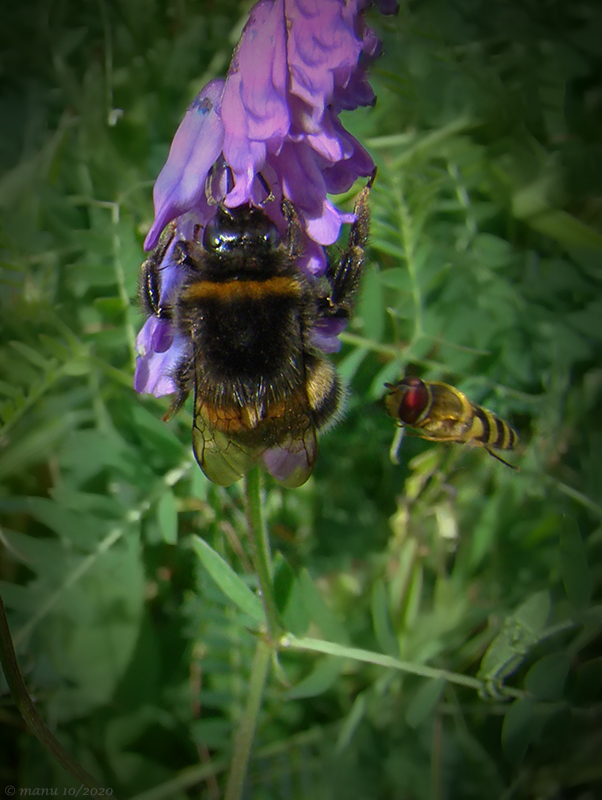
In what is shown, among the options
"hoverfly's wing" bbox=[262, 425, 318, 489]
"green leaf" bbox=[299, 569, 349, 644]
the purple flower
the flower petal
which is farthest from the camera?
"green leaf" bbox=[299, 569, 349, 644]

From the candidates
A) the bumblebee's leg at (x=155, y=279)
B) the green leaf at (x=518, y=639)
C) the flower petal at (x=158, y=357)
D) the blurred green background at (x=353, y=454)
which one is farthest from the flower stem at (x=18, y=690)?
the green leaf at (x=518, y=639)

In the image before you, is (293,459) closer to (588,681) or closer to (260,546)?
(260,546)

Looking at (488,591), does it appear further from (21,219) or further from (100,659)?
(21,219)

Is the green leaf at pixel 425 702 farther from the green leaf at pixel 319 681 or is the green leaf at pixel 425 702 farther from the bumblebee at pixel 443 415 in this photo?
the bumblebee at pixel 443 415

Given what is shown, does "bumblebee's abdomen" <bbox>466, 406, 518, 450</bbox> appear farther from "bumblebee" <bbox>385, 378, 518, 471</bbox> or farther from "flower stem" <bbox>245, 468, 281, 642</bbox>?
"flower stem" <bbox>245, 468, 281, 642</bbox>

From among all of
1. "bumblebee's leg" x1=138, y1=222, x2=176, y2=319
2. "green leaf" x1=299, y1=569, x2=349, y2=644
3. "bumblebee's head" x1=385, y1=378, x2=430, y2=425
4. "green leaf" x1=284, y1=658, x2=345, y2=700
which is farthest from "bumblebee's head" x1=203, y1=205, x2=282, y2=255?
"green leaf" x1=284, y1=658, x2=345, y2=700

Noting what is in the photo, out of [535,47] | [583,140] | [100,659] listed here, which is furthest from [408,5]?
[100,659]
